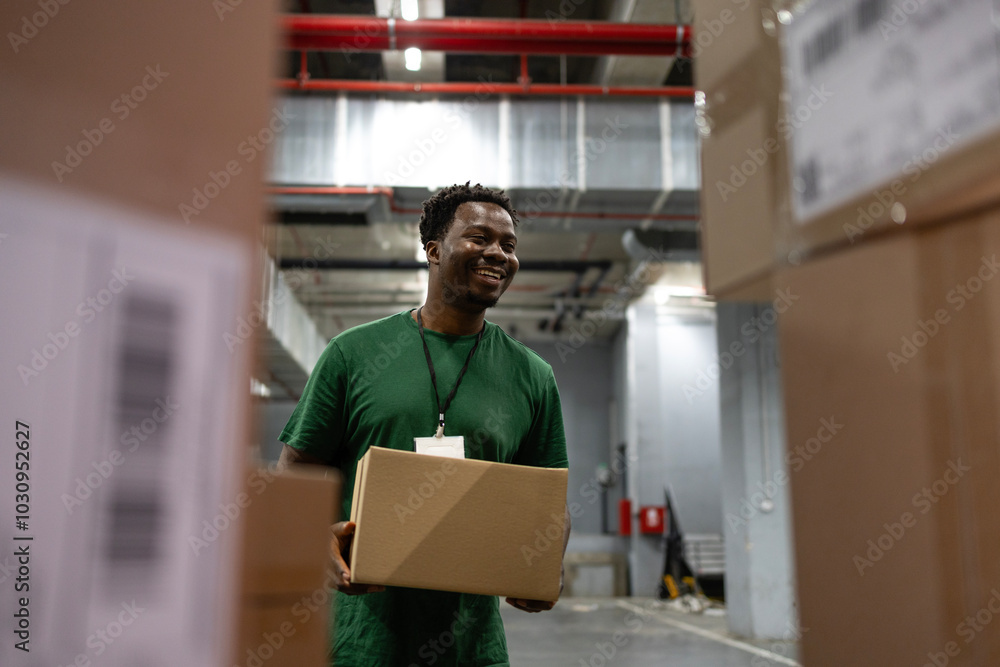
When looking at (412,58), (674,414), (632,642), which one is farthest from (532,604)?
(674,414)

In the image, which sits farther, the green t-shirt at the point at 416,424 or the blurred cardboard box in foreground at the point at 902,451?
the green t-shirt at the point at 416,424

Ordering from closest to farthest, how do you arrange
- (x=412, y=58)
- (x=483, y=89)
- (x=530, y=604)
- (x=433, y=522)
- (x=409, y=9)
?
(x=433, y=522)
(x=530, y=604)
(x=409, y=9)
(x=412, y=58)
(x=483, y=89)

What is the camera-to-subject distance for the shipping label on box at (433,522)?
106cm

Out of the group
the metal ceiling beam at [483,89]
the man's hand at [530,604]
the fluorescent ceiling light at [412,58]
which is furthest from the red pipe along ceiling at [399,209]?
the man's hand at [530,604]

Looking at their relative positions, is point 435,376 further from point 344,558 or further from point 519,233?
point 519,233

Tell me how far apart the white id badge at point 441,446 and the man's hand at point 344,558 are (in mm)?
217

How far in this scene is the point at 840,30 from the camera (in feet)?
1.34

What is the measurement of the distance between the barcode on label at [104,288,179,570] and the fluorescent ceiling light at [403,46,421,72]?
3903 mm

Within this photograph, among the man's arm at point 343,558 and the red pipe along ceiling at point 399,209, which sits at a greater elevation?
the red pipe along ceiling at point 399,209

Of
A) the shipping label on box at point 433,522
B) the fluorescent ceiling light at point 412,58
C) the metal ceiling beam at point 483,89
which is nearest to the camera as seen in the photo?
the shipping label on box at point 433,522

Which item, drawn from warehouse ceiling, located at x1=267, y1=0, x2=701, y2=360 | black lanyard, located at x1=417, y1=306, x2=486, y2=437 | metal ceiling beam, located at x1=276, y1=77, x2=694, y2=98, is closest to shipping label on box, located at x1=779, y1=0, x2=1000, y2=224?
warehouse ceiling, located at x1=267, y1=0, x2=701, y2=360

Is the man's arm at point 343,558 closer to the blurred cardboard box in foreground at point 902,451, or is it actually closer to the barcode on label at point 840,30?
the blurred cardboard box in foreground at point 902,451

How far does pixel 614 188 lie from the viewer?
4.67m

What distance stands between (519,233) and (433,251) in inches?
205
